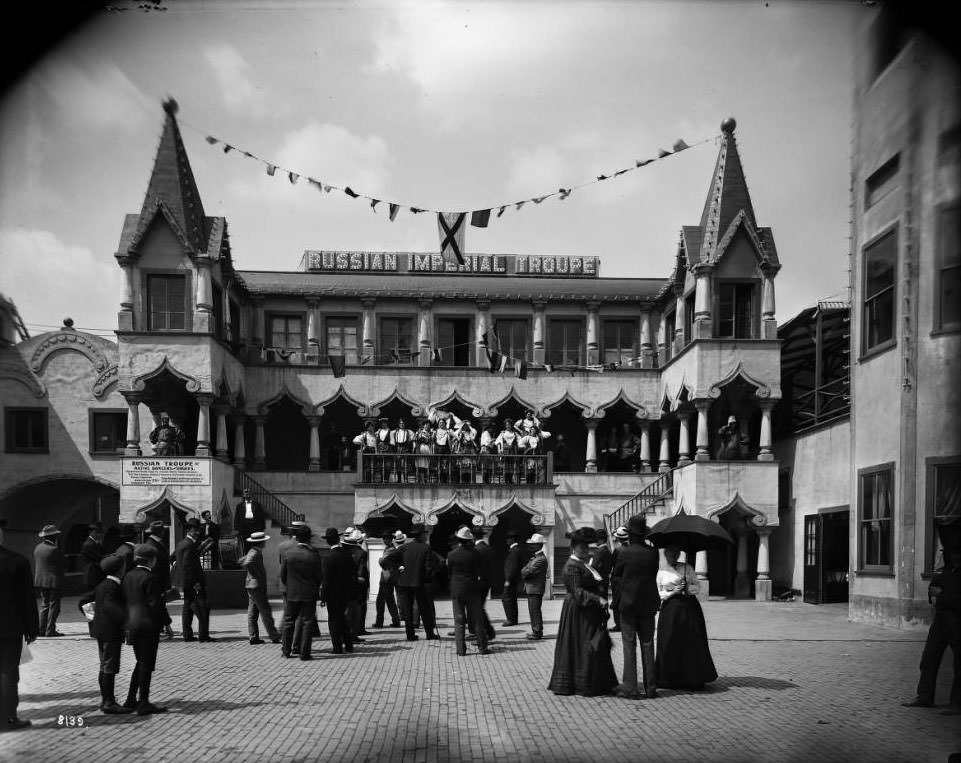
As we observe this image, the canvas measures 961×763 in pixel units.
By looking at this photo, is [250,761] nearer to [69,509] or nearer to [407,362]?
[407,362]

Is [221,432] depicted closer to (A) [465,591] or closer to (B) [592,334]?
(B) [592,334]

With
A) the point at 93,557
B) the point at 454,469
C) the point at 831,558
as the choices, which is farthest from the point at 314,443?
the point at 831,558

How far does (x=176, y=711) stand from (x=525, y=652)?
606 centimetres

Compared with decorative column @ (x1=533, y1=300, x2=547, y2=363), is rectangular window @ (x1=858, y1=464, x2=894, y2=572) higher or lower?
lower

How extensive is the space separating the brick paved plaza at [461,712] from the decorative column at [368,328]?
54.7 feet

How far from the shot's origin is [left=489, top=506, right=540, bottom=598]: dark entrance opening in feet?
90.3

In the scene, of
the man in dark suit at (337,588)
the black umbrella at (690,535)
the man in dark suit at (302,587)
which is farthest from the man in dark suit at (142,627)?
the black umbrella at (690,535)

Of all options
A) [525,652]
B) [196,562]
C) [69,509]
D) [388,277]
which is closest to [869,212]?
[525,652]

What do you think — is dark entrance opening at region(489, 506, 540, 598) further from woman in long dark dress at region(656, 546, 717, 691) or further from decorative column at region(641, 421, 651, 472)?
woman in long dark dress at region(656, 546, 717, 691)

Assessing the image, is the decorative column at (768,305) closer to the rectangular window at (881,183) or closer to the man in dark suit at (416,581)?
the rectangular window at (881,183)

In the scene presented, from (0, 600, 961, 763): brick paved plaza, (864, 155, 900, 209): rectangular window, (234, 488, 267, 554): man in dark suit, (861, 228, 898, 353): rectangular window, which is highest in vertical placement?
(864, 155, 900, 209): rectangular window

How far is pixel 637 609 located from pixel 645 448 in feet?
64.1

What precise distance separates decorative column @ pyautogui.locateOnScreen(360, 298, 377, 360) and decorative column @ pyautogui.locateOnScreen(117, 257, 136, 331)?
25.9 feet

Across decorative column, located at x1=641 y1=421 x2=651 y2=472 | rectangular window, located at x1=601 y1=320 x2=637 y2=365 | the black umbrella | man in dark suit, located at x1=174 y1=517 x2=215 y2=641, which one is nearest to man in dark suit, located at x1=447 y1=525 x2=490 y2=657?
the black umbrella
